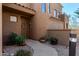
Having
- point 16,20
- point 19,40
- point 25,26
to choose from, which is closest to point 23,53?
point 19,40

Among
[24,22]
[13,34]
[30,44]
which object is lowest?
[30,44]

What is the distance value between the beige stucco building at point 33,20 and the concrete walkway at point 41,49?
0.39 feet

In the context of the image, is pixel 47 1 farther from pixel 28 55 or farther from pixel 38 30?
pixel 28 55

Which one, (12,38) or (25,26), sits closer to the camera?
(12,38)

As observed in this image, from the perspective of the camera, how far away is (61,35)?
3148 millimetres

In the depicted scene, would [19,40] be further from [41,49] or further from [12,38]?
[41,49]

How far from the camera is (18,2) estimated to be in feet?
10.2

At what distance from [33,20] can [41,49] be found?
62cm

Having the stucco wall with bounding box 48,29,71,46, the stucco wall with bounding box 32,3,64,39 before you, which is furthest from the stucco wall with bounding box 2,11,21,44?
the stucco wall with bounding box 48,29,71,46

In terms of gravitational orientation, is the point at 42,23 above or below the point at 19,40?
above

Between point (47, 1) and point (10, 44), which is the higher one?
point (47, 1)

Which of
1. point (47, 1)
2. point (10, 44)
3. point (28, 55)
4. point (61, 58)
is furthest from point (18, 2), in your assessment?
point (61, 58)

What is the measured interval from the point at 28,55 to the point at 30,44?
23 cm

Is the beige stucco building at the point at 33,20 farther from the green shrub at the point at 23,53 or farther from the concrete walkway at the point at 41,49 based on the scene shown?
the green shrub at the point at 23,53
